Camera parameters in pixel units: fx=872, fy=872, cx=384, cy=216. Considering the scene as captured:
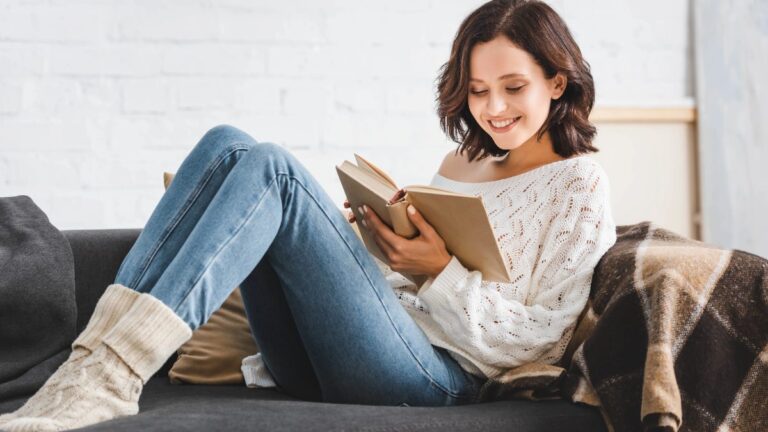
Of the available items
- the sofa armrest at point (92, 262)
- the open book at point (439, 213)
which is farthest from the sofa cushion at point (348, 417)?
the sofa armrest at point (92, 262)

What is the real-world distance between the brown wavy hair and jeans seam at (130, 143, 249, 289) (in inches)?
17.6

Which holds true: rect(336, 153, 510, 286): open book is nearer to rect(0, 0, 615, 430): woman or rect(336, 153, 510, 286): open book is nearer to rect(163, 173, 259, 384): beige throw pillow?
rect(0, 0, 615, 430): woman

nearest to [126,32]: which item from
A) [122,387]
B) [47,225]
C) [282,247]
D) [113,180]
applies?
[113,180]

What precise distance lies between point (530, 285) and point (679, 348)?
11.0 inches

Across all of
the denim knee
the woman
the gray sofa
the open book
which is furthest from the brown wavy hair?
the gray sofa

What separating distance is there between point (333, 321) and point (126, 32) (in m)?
1.28

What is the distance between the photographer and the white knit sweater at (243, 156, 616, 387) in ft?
4.32

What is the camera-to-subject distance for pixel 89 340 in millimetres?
1122

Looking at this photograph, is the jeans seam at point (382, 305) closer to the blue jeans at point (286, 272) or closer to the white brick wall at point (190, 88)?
the blue jeans at point (286, 272)

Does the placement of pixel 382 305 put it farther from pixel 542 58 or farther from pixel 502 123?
pixel 542 58

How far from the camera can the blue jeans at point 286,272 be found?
1.16 metres

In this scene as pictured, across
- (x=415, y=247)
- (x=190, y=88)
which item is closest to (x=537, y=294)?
(x=415, y=247)

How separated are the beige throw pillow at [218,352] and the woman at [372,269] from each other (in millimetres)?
146

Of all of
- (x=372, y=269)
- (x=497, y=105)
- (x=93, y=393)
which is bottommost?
(x=93, y=393)
